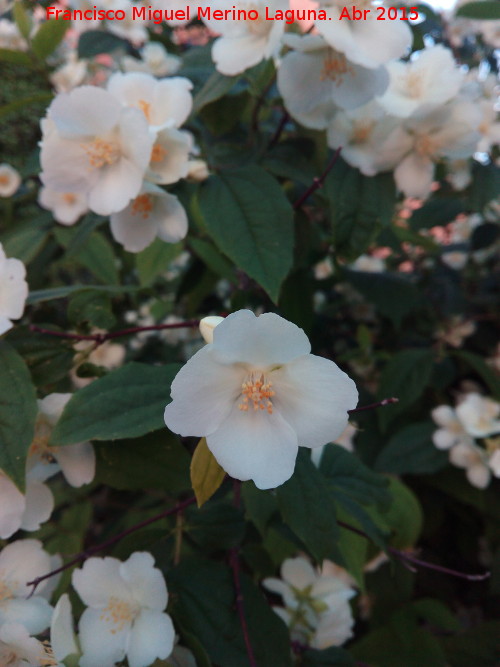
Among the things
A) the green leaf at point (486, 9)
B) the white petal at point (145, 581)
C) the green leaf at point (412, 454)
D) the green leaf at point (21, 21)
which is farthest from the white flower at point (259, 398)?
the green leaf at point (21, 21)

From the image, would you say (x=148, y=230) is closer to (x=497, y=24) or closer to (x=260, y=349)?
(x=260, y=349)

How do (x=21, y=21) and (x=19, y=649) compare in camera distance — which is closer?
(x=19, y=649)

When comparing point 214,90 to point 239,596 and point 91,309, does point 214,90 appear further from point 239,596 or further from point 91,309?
point 239,596

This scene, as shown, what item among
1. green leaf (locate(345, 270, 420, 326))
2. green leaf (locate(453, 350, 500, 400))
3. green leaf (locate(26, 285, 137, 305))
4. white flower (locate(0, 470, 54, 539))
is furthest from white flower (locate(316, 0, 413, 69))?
green leaf (locate(453, 350, 500, 400))

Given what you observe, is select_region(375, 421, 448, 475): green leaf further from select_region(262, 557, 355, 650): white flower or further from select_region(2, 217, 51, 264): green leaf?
select_region(2, 217, 51, 264): green leaf

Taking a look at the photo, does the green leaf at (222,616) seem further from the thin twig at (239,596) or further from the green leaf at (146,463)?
the green leaf at (146,463)

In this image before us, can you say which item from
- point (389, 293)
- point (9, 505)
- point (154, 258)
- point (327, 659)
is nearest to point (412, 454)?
point (389, 293)

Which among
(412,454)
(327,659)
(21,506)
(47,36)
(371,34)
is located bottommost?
(412,454)
